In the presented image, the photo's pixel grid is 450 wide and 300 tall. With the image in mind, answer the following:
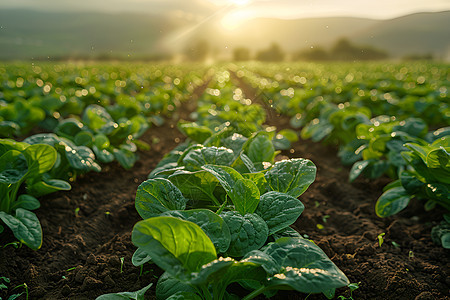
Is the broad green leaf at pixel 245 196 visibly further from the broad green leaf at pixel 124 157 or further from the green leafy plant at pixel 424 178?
the broad green leaf at pixel 124 157

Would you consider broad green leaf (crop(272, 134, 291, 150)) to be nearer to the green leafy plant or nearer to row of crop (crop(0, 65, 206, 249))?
the green leafy plant

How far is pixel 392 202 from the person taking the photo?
2.37 metres

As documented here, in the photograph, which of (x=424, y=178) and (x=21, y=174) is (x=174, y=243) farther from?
(x=424, y=178)

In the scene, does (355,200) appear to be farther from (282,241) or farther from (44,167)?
(44,167)

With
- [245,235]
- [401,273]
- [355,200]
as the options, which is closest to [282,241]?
[245,235]

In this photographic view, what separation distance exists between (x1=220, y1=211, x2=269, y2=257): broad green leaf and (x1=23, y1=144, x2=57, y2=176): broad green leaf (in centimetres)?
128

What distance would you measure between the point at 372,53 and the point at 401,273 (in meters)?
80.3

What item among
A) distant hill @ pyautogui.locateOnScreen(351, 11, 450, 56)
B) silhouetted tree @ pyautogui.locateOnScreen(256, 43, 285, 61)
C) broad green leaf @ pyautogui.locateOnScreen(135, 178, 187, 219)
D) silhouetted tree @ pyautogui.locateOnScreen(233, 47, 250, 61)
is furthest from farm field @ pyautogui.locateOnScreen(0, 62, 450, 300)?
distant hill @ pyautogui.locateOnScreen(351, 11, 450, 56)

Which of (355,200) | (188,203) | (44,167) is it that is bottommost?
(355,200)

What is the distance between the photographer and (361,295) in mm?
1771

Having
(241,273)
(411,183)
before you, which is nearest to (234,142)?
(241,273)

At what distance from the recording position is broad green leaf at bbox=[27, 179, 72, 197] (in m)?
2.30

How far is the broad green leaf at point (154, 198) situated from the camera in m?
1.56

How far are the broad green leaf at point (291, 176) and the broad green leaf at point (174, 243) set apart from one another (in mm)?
698
